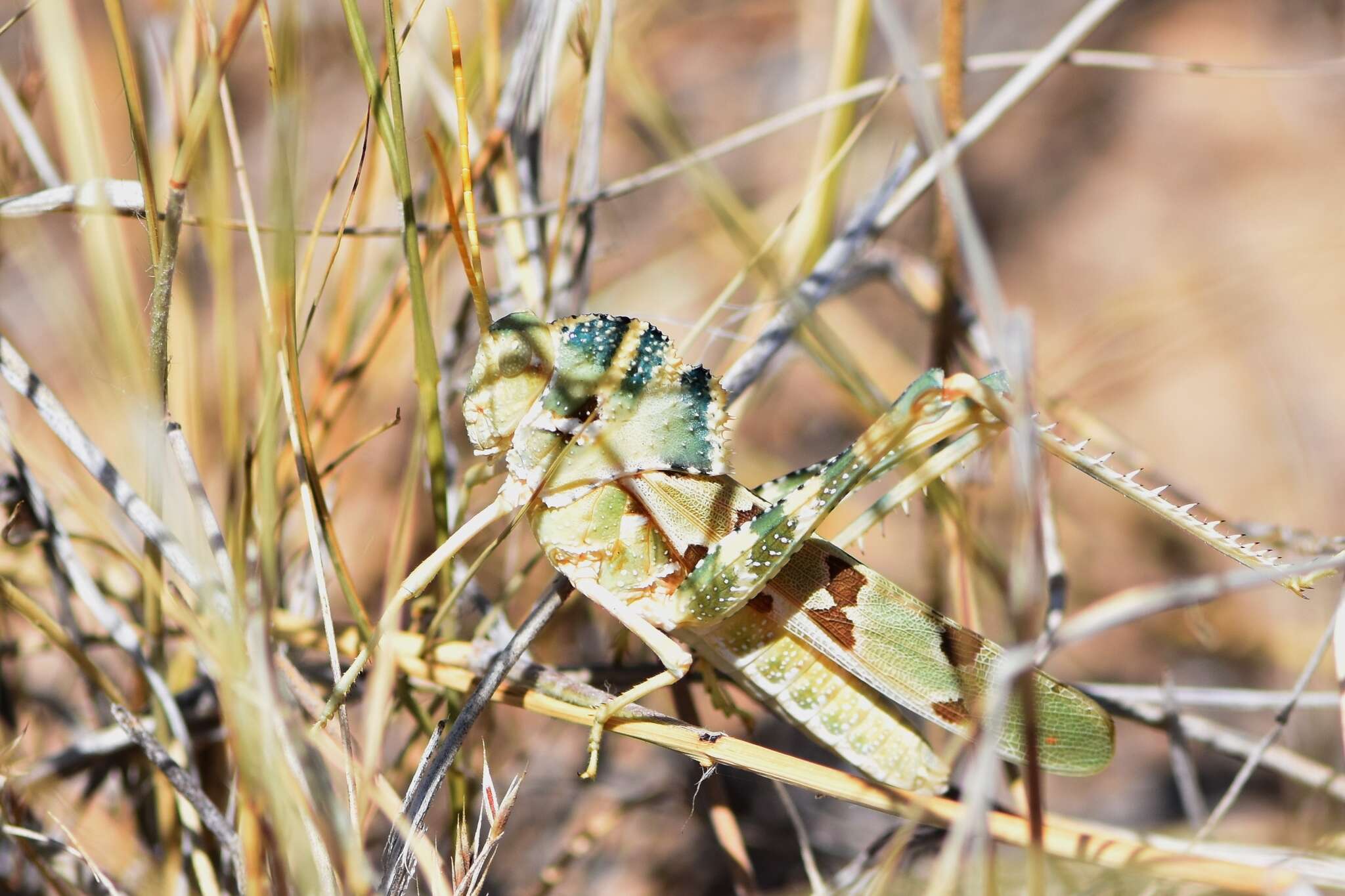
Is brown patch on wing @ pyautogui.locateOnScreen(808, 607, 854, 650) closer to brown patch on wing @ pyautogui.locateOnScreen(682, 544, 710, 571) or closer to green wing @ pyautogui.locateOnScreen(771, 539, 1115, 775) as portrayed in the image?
green wing @ pyautogui.locateOnScreen(771, 539, 1115, 775)

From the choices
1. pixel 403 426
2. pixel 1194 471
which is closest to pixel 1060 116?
pixel 1194 471

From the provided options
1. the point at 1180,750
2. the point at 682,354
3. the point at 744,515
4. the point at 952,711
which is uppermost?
the point at 682,354

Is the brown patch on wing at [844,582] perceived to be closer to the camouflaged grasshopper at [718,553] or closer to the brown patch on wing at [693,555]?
the camouflaged grasshopper at [718,553]

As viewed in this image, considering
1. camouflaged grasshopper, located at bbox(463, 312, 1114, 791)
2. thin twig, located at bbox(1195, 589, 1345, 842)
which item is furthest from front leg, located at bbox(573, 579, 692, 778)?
thin twig, located at bbox(1195, 589, 1345, 842)

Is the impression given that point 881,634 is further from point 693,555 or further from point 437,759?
point 437,759

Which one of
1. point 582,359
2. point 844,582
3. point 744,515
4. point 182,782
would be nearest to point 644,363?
point 582,359

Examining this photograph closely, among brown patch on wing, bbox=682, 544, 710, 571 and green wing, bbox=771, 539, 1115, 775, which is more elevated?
brown patch on wing, bbox=682, 544, 710, 571
